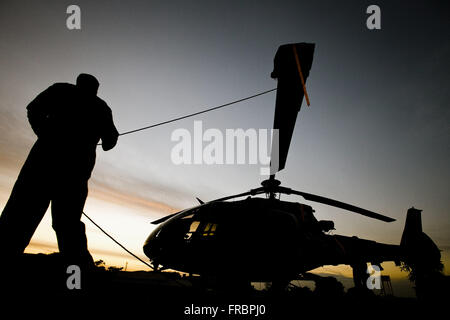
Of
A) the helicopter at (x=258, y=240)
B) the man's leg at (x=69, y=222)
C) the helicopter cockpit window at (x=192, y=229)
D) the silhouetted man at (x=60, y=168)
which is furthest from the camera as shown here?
the helicopter cockpit window at (x=192, y=229)

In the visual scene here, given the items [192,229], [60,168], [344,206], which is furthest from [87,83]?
[344,206]

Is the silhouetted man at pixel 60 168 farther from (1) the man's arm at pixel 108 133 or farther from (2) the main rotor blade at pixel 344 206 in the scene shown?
(2) the main rotor blade at pixel 344 206

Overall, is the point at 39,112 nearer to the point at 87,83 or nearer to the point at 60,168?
the point at 87,83

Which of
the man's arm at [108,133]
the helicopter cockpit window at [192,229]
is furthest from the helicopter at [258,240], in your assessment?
the man's arm at [108,133]

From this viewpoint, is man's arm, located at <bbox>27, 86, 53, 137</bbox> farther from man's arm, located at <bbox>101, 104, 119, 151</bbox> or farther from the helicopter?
the helicopter

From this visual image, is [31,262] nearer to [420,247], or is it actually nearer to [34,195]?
[34,195]

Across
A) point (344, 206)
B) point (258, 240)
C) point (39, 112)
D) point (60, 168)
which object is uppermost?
point (39, 112)

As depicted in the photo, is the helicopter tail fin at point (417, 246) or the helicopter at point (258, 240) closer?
the helicopter at point (258, 240)

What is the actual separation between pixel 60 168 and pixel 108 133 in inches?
32.1

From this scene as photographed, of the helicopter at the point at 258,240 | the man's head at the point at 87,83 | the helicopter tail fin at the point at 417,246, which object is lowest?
the helicopter tail fin at the point at 417,246

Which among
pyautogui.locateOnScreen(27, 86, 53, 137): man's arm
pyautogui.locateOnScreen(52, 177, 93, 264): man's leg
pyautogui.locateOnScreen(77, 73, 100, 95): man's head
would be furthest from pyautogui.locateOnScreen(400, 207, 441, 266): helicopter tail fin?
pyautogui.locateOnScreen(27, 86, 53, 137): man's arm

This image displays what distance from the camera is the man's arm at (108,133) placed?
2.87 m
